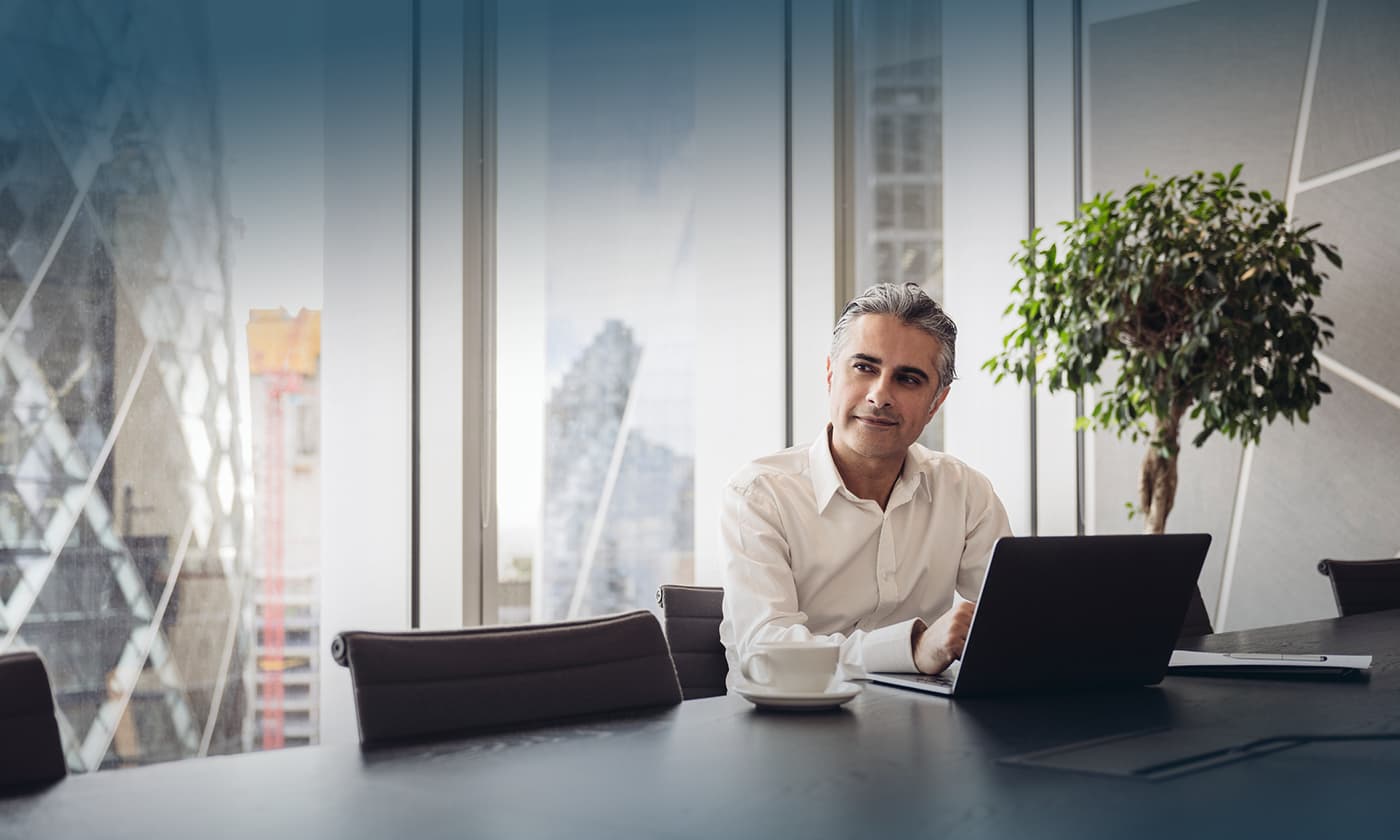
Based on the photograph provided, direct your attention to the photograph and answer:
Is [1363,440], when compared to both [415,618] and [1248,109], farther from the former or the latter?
[415,618]

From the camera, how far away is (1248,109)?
14.4ft

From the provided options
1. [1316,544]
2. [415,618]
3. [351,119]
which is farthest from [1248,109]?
[415,618]

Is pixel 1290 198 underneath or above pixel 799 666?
above

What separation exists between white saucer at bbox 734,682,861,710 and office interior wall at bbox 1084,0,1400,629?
11.4ft

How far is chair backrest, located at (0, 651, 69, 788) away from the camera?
1.06 metres

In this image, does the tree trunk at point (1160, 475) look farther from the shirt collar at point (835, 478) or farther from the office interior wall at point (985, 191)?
the shirt collar at point (835, 478)

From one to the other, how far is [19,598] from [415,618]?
1.09m

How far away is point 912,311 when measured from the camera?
7.07 ft

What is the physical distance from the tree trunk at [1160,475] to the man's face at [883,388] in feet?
6.29

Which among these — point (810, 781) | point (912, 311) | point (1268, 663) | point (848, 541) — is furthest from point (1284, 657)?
point (810, 781)

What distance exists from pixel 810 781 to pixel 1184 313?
3.11 m

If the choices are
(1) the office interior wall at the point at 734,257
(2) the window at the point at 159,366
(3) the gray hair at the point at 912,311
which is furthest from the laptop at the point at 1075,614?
(1) the office interior wall at the point at 734,257

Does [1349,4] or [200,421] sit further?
[1349,4]

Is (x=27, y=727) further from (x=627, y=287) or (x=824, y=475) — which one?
(x=627, y=287)
